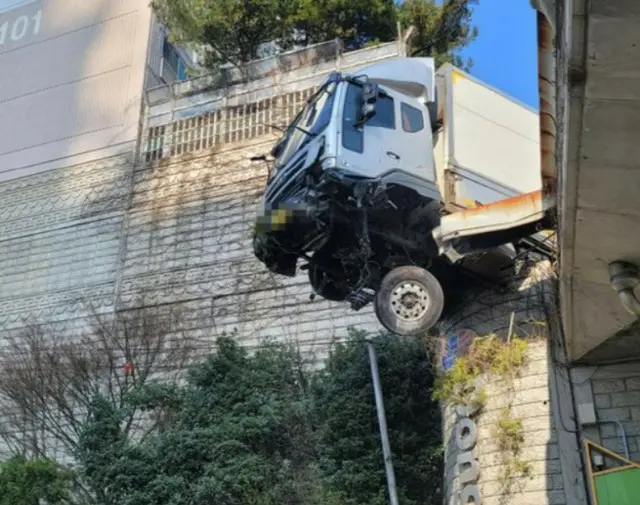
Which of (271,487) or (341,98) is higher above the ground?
(341,98)

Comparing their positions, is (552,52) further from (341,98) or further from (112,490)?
(112,490)

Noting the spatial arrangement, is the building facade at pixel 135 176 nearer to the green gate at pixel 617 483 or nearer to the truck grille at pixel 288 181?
the truck grille at pixel 288 181

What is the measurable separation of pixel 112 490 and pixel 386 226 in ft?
21.7

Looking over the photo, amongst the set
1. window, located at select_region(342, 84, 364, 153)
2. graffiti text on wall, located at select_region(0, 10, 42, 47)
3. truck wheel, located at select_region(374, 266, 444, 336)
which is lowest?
truck wheel, located at select_region(374, 266, 444, 336)

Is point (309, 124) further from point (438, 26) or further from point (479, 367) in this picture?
point (438, 26)

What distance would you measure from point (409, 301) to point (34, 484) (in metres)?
7.54

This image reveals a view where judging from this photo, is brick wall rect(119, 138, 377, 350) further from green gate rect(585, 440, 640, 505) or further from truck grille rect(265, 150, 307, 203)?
green gate rect(585, 440, 640, 505)

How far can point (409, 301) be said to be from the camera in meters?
9.74

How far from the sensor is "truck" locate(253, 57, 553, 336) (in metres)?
9.62

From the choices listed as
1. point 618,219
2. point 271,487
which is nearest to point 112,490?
point 271,487

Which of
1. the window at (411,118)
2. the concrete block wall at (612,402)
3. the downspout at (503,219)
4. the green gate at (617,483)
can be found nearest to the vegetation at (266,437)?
the concrete block wall at (612,402)

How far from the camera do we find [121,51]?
23922 mm

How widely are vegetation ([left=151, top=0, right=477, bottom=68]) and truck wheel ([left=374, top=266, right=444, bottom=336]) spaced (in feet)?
42.6

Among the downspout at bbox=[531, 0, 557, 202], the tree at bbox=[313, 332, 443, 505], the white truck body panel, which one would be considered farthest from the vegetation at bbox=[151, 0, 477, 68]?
the downspout at bbox=[531, 0, 557, 202]
